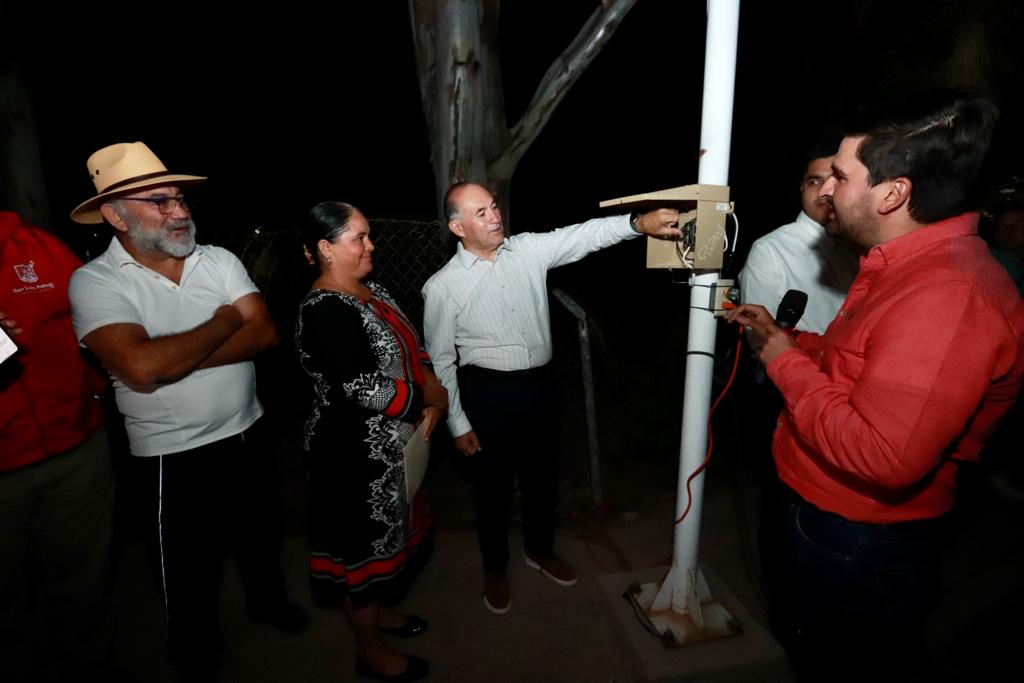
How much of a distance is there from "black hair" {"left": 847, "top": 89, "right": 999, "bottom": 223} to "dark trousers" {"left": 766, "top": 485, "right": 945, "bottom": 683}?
974 millimetres

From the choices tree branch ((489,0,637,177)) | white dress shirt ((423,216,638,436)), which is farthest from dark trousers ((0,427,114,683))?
tree branch ((489,0,637,177))

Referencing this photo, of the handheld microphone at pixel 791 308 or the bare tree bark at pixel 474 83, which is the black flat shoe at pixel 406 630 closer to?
the handheld microphone at pixel 791 308

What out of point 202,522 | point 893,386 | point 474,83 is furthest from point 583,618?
point 474,83

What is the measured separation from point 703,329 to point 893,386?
740mm

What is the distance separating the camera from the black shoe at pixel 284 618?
111 inches

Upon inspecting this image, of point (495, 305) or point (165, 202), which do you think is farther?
point (495, 305)

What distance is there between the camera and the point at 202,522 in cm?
233

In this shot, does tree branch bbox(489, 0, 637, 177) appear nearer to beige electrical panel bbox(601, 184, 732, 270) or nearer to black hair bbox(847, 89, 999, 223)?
beige electrical panel bbox(601, 184, 732, 270)

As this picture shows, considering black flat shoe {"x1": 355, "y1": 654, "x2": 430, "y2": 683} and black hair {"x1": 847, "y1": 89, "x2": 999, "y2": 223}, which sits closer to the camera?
black hair {"x1": 847, "y1": 89, "x2": 999, "y2": 223}

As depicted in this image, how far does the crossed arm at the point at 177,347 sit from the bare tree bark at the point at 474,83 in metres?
1.73

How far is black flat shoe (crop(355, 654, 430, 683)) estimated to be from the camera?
2.44m

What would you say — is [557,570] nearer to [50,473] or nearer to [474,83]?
[50,473]

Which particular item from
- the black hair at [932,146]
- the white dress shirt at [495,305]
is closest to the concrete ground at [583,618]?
the white dress shirt at [495,305]

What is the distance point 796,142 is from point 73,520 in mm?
7978
